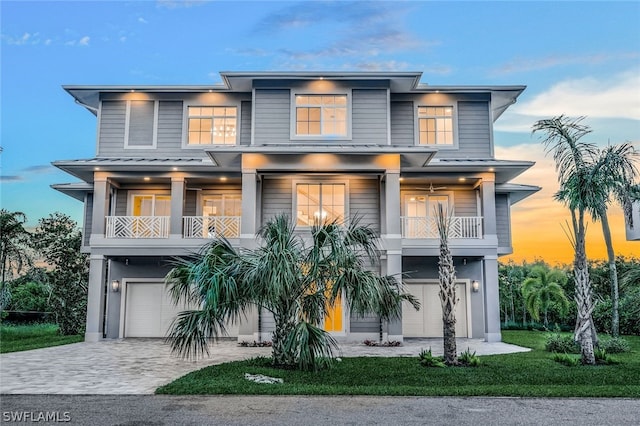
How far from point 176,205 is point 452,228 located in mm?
8930

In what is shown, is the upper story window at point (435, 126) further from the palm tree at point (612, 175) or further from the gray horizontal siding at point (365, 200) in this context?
the palm tree at point (612, 175)

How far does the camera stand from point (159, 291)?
17.2 m

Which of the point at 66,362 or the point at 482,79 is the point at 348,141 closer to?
the point at 482,79

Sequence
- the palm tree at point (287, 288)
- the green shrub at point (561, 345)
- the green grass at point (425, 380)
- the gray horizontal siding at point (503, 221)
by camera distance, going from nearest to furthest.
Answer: the green grass at point (425, 380) < the palm tree at point (287, 288) < the green shrub at point (561, 345) < the gray horizontal siding at point (503, 221)

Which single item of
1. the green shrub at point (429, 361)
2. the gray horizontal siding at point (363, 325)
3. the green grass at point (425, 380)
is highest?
the gray horizontal siding at point (363, 325)

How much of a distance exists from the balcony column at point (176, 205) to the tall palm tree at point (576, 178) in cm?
1063

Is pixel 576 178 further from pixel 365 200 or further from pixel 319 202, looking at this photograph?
pixel 319 202

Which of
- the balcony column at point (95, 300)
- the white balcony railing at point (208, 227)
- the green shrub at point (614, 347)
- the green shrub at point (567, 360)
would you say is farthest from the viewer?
the white balcony railing at point (208, 227)

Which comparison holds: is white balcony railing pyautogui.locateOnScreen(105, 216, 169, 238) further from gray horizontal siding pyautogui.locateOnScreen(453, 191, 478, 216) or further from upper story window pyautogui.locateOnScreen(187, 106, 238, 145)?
gray horizontal siding pyautogui.locateOnScreen(453, 191, 478, 216)

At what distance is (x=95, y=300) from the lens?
1539 cm

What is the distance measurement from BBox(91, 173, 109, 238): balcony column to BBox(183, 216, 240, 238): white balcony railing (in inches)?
98.2

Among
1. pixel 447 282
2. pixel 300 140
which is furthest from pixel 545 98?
pixel 447 282

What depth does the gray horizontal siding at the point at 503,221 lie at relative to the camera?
58.3 ft

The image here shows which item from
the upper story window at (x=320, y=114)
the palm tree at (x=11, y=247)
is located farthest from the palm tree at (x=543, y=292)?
the palm tree at (x=11, y=247)
